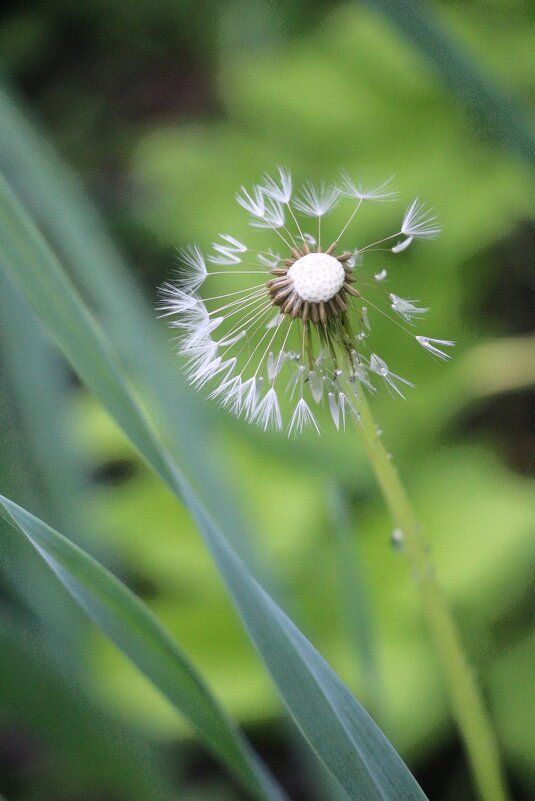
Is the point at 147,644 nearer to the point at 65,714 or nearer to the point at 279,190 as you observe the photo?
the point at 65,714

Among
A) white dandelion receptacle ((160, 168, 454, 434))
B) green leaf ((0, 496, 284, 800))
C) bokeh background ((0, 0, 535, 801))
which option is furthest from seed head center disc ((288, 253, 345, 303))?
bokeh background ((0, 0, 535, 801))

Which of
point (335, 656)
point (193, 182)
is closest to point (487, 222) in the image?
point (193, 182)

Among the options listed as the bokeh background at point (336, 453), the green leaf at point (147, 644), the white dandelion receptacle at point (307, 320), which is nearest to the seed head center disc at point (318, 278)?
the white dandelion receptacle at point (307, 320)

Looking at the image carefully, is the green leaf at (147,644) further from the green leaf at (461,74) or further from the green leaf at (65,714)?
the green leaf at (461,74)

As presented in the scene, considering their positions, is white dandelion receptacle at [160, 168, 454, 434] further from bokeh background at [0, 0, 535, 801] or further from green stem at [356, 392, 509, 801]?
bokeh background at [0, 0, 535, 801]

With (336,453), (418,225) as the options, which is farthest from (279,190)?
(336,453)

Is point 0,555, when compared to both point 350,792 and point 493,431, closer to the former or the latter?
point 350,792
